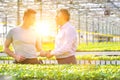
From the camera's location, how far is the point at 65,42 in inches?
288

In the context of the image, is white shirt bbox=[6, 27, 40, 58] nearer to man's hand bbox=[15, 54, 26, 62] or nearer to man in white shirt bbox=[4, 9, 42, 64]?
man in white shirt bbox=[4, 9, 42, 64]

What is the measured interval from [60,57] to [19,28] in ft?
A: 2.87

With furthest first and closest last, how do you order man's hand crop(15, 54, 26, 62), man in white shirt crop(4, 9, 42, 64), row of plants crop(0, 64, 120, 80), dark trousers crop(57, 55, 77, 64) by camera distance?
1. dark trousers crop(57, 55, 77, 64)
2. man in white shirt crop(4, 9, 42, 64)
3. man's hand crop(15, 54, 26, 62)
4. row of plants crop(0, 64, 120, 80)

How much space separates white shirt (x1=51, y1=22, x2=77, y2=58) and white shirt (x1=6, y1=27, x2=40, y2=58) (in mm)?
381

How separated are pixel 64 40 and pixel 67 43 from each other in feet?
0.27

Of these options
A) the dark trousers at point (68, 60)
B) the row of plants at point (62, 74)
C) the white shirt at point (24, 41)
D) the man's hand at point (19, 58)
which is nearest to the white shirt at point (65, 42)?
the dark trousers at point (68, 60)

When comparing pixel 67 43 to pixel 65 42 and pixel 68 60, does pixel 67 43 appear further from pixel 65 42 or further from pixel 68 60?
pixel 68 60

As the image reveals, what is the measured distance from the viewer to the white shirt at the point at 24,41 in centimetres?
724

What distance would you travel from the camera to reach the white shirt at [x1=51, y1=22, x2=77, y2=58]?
7281mm

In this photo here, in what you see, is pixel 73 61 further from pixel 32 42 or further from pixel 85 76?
pixel 85 76

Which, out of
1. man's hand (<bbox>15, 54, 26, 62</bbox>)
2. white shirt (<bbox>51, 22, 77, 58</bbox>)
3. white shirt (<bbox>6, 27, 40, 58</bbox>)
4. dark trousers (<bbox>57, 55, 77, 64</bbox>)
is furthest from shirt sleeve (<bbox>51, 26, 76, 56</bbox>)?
man's hand (<bbox>15, 54, 26, 62</bbox>)

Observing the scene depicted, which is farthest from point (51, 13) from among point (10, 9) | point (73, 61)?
point (73, 61)

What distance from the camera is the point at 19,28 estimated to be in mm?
7301

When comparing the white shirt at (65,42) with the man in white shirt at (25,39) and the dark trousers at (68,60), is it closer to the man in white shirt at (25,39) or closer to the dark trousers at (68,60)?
the dark trousers at (68,60)
